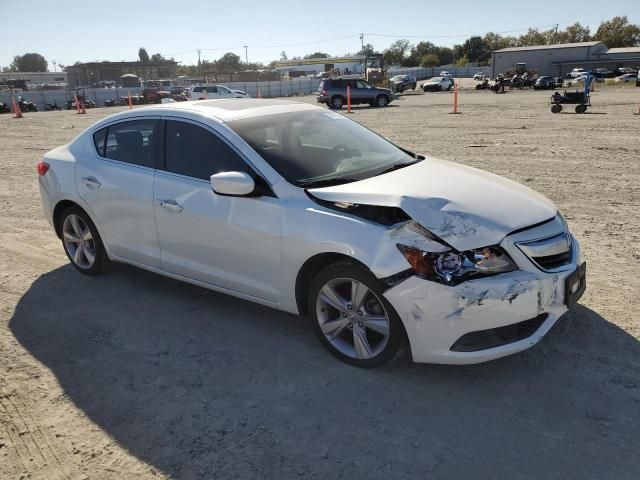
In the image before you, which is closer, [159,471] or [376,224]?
[159,471]

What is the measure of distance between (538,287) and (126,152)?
138 inches

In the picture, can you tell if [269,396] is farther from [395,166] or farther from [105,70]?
[105,70]

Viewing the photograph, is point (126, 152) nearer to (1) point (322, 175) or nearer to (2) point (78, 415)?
(1) point (322, 175)

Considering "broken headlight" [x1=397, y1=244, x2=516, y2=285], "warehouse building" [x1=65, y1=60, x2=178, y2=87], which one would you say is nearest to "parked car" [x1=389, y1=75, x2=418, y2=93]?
"broken headlight" [x1=397, y1=244, x2=516, y2=285]

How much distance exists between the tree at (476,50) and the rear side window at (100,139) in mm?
133205

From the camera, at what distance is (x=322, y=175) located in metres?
3.83

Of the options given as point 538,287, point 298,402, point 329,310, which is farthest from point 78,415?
point 538,287

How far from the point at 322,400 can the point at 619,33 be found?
12626 cm

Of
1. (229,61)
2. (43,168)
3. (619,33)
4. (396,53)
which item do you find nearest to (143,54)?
(229,61)

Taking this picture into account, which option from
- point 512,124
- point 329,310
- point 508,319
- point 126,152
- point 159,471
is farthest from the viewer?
point 512,124

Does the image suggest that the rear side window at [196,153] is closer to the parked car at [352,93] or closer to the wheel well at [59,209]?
the wheel well at [59,209]

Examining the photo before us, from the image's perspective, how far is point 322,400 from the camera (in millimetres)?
3164

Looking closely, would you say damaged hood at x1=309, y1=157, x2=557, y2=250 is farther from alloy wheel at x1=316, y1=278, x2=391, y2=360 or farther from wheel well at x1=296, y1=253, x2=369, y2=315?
alloy wheel at x1=316, y1=278, x2=391, y2=360

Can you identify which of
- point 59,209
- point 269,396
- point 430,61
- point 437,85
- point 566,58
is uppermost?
point 430,61
